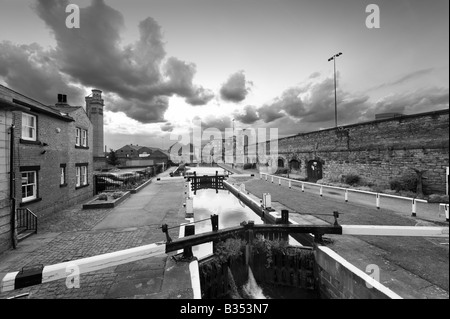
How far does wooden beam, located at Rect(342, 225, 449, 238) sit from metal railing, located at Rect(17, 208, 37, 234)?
10.7 metres

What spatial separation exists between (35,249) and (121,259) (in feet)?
14.2

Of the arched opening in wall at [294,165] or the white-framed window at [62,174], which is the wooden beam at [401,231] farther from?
the arched opening in wall at [294,165]

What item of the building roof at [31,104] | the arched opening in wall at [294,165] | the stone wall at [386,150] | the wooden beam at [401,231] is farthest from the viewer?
the arched opening in wall at [294,165]

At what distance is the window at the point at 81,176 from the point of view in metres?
13.0

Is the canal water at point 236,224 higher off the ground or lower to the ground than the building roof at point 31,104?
lower

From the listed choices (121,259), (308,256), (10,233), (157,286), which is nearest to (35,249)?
(10,233)

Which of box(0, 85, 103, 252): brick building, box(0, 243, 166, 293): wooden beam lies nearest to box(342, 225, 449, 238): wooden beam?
box(0, 243, 166, 293): wooden beam

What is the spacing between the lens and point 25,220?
7.77m

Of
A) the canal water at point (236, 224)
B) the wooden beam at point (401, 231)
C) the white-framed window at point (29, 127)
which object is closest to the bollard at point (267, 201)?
the canal water at point (236, 224)

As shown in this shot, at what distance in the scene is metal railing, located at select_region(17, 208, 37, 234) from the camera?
24.2 ft

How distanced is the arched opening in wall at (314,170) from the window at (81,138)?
67.2 ft

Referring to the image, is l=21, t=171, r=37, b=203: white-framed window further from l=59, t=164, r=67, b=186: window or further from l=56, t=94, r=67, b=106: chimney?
l=56, t=94, r=67, b=106: chimney

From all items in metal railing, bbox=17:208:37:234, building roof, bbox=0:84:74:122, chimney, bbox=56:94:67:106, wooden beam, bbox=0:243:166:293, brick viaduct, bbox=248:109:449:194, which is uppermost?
chimney, bbox=56:94:67:106
